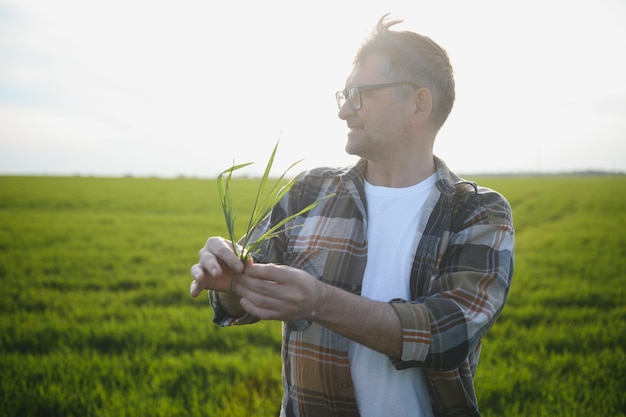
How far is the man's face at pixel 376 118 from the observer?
203 cm

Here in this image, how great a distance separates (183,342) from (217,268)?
3.36 meters

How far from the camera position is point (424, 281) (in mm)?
1817

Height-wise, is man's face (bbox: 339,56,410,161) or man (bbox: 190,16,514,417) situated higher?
man's face (bbox: 339,56,410,161)

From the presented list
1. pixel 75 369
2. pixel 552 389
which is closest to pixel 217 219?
pixel 75 369

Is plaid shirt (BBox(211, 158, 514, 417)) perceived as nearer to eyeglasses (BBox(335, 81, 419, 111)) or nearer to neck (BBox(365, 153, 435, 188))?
neck (BBox(365, 153, 435, 188))

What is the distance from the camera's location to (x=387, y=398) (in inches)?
70.6

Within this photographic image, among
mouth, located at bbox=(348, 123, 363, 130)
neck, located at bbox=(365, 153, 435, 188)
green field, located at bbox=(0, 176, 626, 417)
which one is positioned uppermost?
mouth, located at bbox=(348, 123, 363, 130)

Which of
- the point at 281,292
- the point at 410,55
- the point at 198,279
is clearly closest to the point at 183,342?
the point at 198,279

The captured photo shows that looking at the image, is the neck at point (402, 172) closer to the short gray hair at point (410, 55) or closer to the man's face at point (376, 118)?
the man's face at point (376, 118)

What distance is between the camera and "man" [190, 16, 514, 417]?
4.97 ft

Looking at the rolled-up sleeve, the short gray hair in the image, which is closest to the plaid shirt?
the rolled-up sleeve

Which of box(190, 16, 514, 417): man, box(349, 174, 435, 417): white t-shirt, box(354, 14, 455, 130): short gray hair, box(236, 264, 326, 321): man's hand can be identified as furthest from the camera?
box(354, 14, 455, 130): short gray hair

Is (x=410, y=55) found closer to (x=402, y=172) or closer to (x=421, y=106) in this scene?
(x=421, y=106)

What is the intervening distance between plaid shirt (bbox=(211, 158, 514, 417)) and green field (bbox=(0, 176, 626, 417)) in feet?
5.09
